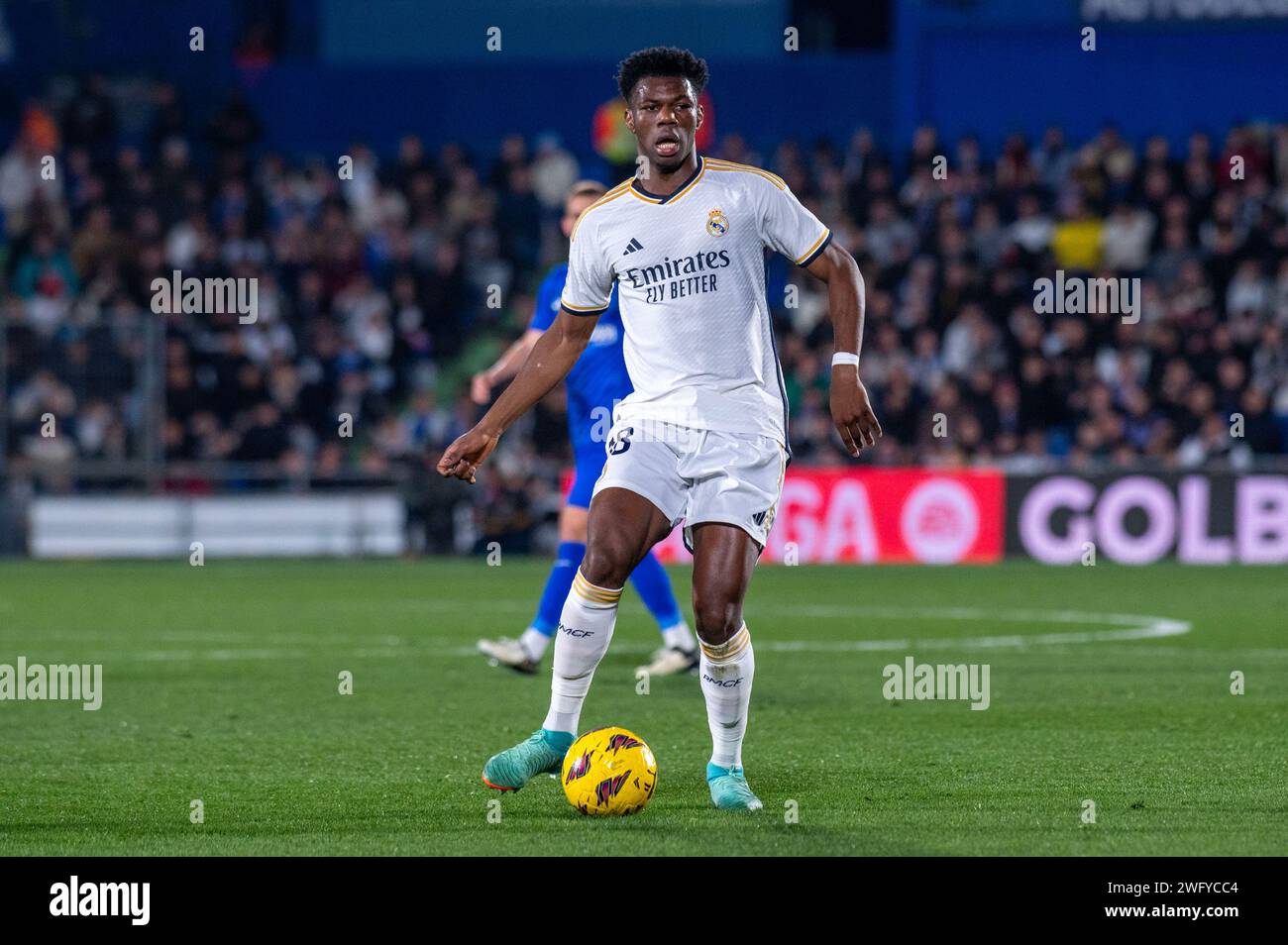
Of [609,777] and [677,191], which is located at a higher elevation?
[677,191]

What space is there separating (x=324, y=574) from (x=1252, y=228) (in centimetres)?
1071

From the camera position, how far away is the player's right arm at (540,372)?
6.84m

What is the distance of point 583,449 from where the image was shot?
408 inches

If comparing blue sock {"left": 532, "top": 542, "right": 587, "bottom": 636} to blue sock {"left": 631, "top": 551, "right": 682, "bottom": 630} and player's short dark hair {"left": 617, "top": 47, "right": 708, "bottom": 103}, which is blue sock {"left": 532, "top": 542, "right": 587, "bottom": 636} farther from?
player's short dark hair {"left": 617, "top": 47, "right": 708, "bottom": 103}

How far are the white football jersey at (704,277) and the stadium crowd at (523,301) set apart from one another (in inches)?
574

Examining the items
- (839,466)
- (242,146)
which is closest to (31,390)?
(242,146)

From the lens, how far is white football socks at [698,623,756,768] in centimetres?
678

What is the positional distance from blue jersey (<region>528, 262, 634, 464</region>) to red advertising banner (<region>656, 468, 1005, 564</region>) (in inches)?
418

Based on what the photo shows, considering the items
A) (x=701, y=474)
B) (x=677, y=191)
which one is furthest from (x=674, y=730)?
(x=677, y=191)

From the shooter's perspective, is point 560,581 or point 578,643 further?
point 560,581

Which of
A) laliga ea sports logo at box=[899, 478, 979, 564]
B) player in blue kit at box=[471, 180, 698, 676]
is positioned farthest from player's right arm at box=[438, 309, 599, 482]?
laliga ea sports logo at box=[899, 478, 979, 564]

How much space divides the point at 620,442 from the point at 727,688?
0.87 m

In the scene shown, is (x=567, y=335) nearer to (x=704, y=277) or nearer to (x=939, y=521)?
(x=704, y=277)

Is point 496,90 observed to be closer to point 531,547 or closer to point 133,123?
point 133,123
